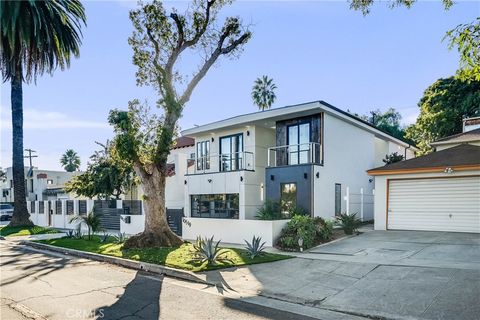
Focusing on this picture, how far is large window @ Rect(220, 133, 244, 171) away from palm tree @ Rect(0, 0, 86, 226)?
34.5 ft

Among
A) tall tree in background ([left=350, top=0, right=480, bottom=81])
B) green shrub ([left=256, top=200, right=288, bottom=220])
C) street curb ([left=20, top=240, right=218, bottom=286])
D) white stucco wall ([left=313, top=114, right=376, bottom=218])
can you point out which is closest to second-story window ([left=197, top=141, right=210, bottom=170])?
green shrub ([left=256, top=200, right=288, bottom=220])

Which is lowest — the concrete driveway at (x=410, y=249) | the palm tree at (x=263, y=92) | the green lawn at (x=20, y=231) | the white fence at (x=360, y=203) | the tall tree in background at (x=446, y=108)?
the green lawn at (x=20, y=231)

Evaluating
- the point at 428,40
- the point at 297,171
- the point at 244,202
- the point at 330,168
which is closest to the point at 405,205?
the point at 330,168

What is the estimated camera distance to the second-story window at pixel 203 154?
22859 millimetres

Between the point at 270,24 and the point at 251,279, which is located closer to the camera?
the point at 251,279

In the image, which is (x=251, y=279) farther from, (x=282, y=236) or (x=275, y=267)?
(x=282, y=236)

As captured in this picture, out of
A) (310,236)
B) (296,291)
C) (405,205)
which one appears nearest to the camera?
(296,291)

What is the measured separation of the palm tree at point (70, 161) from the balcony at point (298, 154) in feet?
215

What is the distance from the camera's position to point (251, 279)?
8.87 m

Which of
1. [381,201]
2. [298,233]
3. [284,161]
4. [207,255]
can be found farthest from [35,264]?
[381,201]

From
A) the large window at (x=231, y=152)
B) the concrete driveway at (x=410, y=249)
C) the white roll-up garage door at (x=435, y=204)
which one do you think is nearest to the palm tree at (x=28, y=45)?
the large window at (x=231, y=152)

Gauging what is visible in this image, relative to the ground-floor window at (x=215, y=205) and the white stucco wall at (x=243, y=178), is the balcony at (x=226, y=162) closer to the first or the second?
the white stucco wall at (x=243, y=178)

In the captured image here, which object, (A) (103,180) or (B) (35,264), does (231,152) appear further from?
(B) (35,264)

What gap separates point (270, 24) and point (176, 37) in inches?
180
